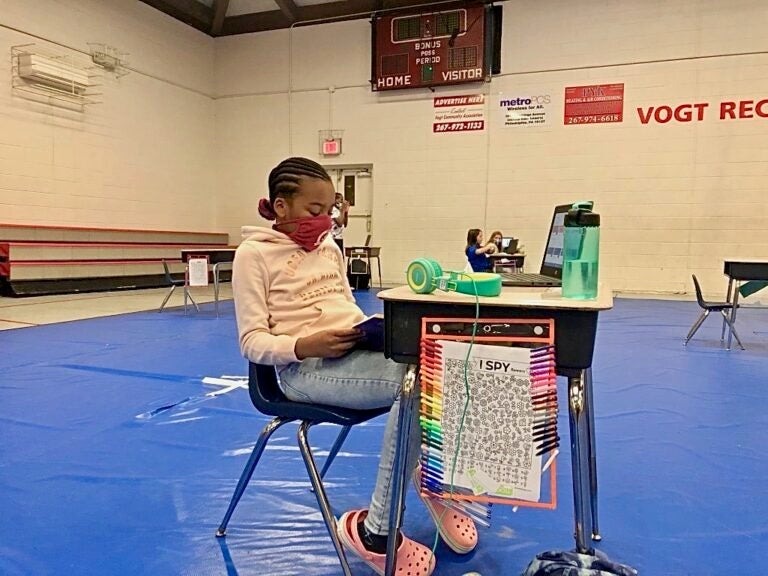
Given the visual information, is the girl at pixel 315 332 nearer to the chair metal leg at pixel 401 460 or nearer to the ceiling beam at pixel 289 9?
the chair metal leg at pixel 401 460

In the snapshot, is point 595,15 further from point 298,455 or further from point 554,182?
point 298,455

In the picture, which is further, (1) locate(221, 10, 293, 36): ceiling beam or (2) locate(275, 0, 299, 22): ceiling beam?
(1) locate(221, 10, 293, 36): ceiling beam

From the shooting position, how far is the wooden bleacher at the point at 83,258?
6422 millimetres

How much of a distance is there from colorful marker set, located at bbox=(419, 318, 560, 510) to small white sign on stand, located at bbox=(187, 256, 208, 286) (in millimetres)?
4250

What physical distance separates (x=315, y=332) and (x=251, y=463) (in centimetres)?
38

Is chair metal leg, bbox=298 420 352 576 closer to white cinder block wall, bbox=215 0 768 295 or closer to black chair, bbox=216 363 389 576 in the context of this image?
black chair, bbox=216 363 389 576

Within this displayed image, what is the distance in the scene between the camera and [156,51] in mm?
8523

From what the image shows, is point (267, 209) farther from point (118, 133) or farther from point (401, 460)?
point (118, 133)

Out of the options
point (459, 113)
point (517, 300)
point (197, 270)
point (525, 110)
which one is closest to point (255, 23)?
point (459, 113)

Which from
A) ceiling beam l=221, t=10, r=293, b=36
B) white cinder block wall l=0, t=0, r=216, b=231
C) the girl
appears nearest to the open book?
the girl

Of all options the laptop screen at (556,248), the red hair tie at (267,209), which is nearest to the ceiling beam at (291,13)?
the laptop screen at (556,248)

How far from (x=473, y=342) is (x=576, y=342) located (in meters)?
0.17

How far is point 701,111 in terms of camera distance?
7.28m

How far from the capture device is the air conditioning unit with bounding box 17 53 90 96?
6574 mm
